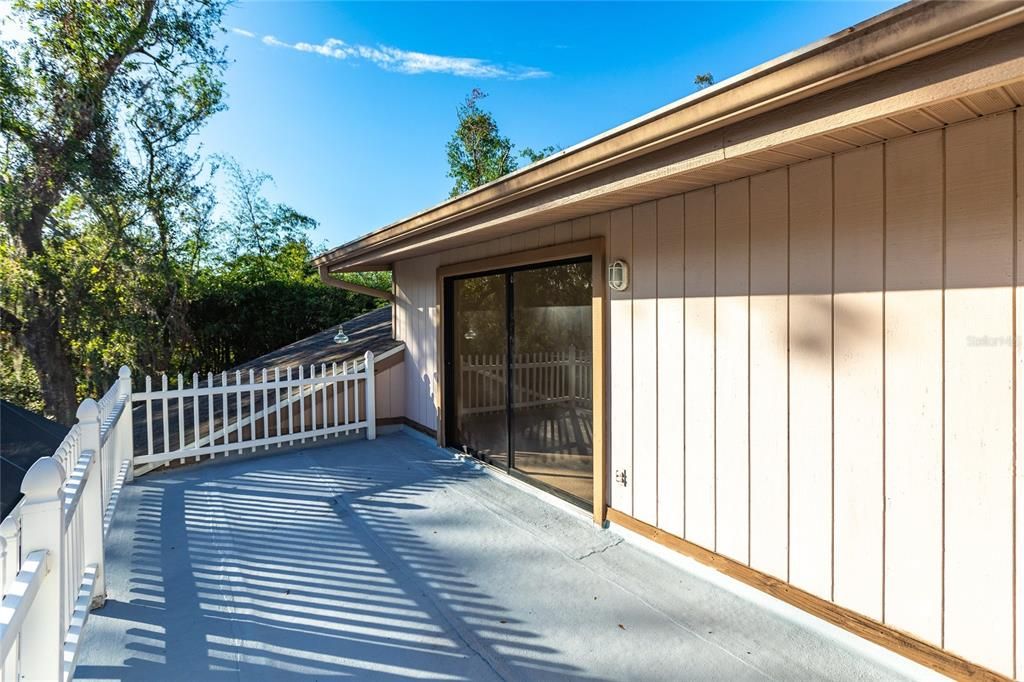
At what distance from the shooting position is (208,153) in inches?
463

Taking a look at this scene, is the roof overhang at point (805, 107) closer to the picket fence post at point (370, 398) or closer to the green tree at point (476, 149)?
the picket fence post at point (370, 398)

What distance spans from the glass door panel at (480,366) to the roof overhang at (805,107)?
67.7 inches

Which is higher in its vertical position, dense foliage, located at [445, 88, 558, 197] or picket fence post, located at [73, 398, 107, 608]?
dense foliage, located at [445, 88, 558, 197]

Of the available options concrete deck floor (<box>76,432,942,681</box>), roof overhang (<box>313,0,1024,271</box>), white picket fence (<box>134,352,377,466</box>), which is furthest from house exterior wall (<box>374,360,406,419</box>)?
roof overhang (<box>313,0,1024,271</box>)

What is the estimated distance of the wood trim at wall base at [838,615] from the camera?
1.88 m

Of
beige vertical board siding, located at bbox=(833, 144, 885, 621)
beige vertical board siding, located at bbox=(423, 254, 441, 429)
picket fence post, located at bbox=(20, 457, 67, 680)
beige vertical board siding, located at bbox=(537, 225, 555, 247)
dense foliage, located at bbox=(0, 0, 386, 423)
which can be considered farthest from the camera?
dense foliage, located at bbox=(0, 0, 386, 423)

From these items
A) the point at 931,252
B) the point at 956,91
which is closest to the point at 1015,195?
the point at 931,252

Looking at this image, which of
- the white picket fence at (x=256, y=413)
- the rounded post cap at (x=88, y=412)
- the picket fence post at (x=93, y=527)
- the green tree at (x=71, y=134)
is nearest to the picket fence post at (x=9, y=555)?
the picket fence post at (x=93, y=527)

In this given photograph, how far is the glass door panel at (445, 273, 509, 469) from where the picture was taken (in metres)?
4.67

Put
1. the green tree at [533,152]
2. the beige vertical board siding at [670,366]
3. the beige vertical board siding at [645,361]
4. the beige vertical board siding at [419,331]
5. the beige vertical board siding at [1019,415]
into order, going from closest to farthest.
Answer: the beige vertical board siding at [1019,415]
the beige vertical board siding at [670,366]
the beige vertical board siding at [645,361]
the beige vertical board siding at [419,331]
the green tree at [533,152]

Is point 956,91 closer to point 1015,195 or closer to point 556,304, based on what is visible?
point 1015,195

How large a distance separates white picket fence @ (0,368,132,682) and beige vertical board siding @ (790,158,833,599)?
275cm

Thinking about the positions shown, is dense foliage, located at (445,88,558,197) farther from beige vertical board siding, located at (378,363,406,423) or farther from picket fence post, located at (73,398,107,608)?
picket fence post, located at (73,398,107,608)

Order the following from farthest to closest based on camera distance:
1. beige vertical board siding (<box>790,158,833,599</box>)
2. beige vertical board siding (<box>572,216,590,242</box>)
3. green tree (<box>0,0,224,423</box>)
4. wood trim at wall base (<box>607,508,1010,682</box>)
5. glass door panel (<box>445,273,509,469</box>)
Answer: green tree (<box>0,0,224,423</box>) < glass door panel (<box>445,273,509,469</box>) < beige vertical board siding (<box>572,216,590,242</box>) < beige vertical board siding (<box>790,158,833,599</box>) < wood trim at wall base (<box>607,508,1010,682</box>)
